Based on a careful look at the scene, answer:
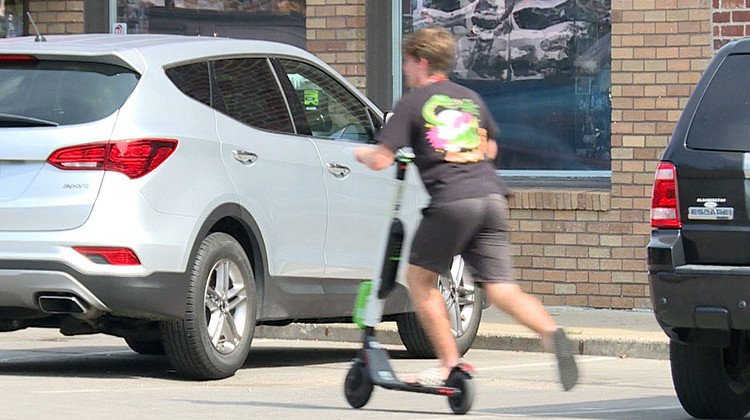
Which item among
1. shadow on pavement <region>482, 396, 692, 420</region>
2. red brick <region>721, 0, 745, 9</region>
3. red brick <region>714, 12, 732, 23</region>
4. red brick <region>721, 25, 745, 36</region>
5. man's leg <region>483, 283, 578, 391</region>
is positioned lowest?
shadow on pavement <region>482, 396, 692, 420</region>

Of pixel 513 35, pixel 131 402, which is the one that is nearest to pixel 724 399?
pixel 131 402

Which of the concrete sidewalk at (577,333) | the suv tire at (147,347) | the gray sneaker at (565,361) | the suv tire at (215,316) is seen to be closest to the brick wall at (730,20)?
the concrete sidewalk at (577,333)

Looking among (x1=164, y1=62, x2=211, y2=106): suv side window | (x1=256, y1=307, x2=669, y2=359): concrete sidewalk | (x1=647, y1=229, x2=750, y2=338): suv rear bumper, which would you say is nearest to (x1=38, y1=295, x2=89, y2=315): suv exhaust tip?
(x1=164, y1=62, x2=211, y2=106): suv side window

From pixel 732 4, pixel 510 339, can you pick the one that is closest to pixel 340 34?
pixel 732 4

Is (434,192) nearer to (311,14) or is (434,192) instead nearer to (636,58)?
(636,58)

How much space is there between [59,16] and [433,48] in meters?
8.64

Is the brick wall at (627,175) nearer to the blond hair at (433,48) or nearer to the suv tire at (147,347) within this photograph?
the suv tire at (147,347)

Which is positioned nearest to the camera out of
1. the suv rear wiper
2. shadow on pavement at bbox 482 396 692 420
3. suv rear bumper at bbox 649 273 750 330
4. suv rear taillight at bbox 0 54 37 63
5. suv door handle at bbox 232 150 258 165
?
suv rear bumper at bbox 649 273 750 330

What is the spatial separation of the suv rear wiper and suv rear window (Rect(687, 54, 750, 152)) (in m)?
3.26

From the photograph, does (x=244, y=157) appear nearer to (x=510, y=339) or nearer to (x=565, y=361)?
(x=565, y=361)

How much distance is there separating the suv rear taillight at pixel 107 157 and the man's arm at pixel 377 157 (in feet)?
5.53

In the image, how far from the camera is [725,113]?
696 cm

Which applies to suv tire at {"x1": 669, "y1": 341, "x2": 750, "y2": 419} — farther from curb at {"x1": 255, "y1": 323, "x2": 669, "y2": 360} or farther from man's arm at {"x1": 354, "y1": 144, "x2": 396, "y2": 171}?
curb at {"x1": 255, "y1": 323, "x2": 669, "y2": 360}

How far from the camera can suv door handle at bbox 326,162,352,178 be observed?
9.51 m
